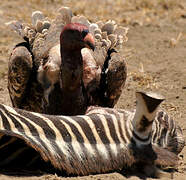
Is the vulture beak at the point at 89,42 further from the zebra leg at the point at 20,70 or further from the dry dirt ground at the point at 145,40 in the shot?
the dry dirt ground at the point at 145,40

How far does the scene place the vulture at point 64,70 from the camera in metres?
5.93

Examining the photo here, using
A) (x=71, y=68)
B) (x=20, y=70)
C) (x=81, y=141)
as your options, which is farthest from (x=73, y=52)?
(x=81, y=141)

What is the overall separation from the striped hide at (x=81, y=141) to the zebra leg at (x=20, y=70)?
1817 millimetres

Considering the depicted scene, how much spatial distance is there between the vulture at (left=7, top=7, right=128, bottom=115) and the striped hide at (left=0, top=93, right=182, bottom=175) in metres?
1.49

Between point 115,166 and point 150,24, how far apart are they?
7557 millimetres

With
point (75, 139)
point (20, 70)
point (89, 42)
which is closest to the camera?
point (75, 139)

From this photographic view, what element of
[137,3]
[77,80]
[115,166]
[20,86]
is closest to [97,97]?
[77,80]

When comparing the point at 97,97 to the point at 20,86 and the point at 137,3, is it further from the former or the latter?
the point at 137,3

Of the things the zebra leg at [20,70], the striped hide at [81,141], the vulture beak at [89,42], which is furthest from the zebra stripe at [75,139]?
the zebra leg at [20,70]

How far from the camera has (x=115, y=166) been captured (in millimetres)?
4328

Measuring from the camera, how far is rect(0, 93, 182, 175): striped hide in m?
4.06

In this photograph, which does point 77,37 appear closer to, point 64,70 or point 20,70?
point 64,70

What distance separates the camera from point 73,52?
5.95 m

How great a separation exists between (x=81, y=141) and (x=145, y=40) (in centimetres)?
660
